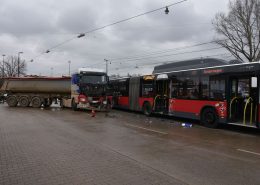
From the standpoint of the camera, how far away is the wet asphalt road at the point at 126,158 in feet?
21.4

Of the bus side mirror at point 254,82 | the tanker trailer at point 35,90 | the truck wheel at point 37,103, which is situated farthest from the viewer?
the truck wheel at point 37,103

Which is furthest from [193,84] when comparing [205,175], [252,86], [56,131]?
[205,175]

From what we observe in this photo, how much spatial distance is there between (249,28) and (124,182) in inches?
1202

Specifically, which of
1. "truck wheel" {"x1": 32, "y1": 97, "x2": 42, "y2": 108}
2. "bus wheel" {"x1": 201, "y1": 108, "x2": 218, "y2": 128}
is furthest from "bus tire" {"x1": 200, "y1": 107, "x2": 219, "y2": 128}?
"truck wheel" {"x1": 32, "y1": 97, "x2": 42, "y2": 108}

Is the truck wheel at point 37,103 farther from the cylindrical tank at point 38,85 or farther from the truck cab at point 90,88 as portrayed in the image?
the truck cab at point 90,88

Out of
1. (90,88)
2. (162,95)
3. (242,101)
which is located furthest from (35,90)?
(242,101)

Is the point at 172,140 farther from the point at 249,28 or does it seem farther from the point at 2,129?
the point at 249,28

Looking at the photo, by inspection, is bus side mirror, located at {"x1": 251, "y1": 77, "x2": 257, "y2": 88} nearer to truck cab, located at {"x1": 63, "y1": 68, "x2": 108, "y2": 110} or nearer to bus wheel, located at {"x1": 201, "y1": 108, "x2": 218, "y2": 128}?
bus wheel, located at {"x1": 201, "y1": 108, "x2": 218, "y2": 128}

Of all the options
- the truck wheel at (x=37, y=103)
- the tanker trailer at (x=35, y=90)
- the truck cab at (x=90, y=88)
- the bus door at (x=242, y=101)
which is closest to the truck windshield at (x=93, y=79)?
the truck cab at (x=90, y=88)

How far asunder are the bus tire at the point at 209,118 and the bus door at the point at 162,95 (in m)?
3.37

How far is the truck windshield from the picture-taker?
25495 mm

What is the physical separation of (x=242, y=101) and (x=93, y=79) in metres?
13.8

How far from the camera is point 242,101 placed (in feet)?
47.4

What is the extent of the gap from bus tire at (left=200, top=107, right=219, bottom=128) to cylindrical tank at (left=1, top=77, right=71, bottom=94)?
15.4 metres
